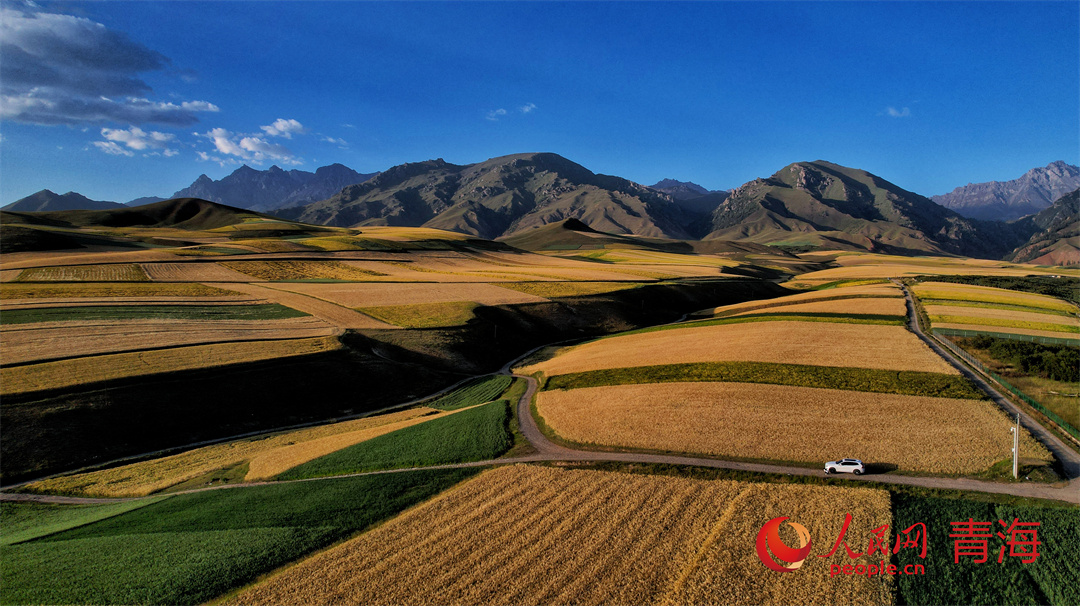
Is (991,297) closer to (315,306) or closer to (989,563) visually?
(989,563)

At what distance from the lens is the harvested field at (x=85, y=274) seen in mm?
83625

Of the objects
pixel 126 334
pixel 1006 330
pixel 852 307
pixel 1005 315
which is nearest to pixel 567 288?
pixel 852 307

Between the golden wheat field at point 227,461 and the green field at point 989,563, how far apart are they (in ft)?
118

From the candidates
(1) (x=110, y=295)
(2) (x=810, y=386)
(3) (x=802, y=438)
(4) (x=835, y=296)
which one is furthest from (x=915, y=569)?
(1) (x=110, y=295)

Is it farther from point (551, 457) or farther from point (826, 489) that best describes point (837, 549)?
point (551, 457)

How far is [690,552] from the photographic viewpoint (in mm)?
20734

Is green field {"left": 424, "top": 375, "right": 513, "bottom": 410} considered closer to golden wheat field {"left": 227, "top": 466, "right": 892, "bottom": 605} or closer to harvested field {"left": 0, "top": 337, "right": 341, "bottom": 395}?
harvested field {"left": 0, "top": 337, "right": 341, "bottom": 395}

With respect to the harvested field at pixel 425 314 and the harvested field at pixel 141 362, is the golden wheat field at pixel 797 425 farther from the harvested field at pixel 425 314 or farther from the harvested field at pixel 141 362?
the harvested field at pixel 425 314

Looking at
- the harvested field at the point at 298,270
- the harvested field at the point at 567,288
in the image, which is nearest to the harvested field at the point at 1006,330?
the harvested field at the point at 567,288

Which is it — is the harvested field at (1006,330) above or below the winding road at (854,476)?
above

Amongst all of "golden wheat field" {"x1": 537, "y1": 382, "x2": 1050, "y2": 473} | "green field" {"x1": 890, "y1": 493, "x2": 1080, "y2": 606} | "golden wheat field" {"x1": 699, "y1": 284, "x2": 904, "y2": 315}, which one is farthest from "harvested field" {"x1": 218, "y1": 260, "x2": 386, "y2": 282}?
"green field" {"x1": 890, "y1": 493, "x2": 1080, "y2": 606}

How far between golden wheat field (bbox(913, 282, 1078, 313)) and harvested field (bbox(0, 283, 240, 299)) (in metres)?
123

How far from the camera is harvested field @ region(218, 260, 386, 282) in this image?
10844cm

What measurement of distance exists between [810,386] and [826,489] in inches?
660
